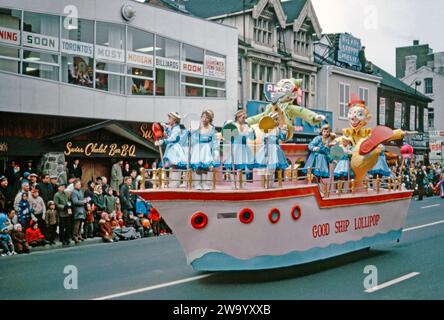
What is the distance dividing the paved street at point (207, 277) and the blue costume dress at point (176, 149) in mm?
1521

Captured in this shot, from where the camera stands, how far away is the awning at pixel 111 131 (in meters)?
15.1

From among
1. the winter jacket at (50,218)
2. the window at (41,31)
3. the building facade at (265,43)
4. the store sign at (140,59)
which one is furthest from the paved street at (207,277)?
the building facade at (265,43)

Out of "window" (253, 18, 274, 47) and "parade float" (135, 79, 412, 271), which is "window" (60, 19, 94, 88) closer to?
"window" (253, 18, 274, 47)

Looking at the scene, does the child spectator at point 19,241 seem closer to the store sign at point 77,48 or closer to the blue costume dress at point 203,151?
the blue costume dress at point 203,151

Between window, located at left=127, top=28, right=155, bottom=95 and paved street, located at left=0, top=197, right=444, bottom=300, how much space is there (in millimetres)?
7371

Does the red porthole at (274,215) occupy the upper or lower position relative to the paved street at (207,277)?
upper

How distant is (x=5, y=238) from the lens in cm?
1046

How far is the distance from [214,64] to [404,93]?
6.21m

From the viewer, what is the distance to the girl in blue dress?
842cm

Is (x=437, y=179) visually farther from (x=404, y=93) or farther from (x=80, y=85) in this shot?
(x=80, y=85)

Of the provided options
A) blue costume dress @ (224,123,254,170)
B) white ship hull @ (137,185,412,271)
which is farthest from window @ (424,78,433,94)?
blue costume dress @ (224,123,254,170)

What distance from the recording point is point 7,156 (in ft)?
45.2

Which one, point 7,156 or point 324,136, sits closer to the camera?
point 324,136
